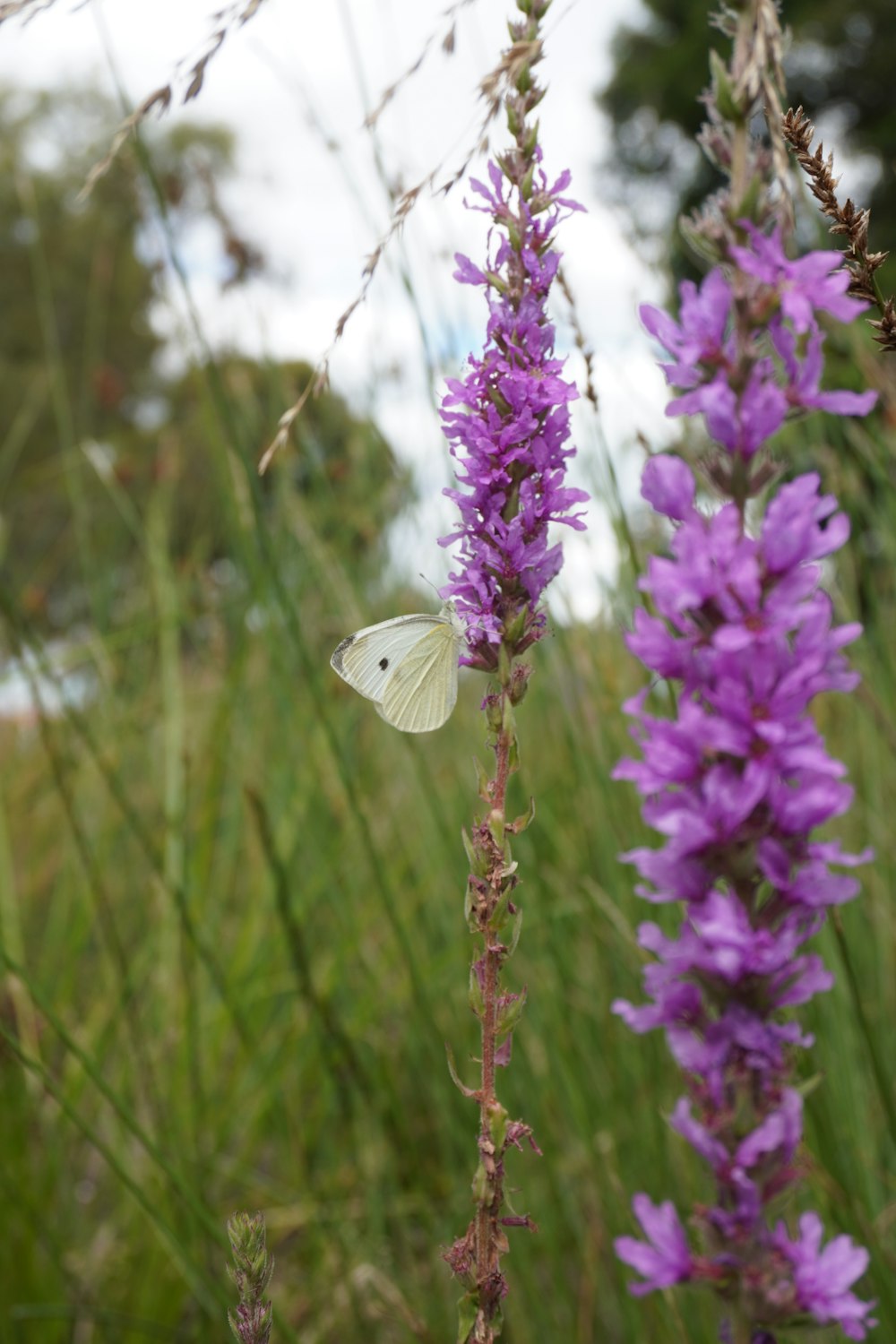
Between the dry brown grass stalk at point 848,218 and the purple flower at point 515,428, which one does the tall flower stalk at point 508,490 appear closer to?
the purple flower at point 515,428

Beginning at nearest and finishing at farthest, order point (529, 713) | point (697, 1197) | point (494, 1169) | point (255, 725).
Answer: point (494, 1169) < point (697, 1197) < point (529, 713) < point (255, 725)

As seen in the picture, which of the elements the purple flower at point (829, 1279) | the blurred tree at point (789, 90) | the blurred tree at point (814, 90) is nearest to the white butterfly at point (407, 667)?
the purple flower at point (829, 1279)

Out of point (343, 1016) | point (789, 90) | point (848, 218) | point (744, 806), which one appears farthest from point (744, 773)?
point (789, 90)

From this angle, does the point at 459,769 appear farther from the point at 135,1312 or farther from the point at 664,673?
the point at 664,673

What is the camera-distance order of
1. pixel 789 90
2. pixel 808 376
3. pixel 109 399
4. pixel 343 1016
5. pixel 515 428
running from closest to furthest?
pixel 808 376 < pixel 515 428 < pixel 343 1016 < pixel 109 399 < pixel 789 90

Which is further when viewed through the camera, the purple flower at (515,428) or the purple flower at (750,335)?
the purple flower at (515,428)

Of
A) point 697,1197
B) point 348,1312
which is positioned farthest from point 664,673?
point 348,1312

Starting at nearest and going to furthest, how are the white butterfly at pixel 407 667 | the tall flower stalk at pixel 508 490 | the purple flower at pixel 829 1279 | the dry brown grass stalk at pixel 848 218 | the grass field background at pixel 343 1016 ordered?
the purple flower at pixel 829 1279, the tall flower stalk at pixel 508 490, the dry brown grass stalk at pixel 848 218, the white butterfly at pixel 407 667, the grass field background at pixel 343 1016

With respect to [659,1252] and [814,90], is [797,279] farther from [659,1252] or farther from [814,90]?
[814,90]
